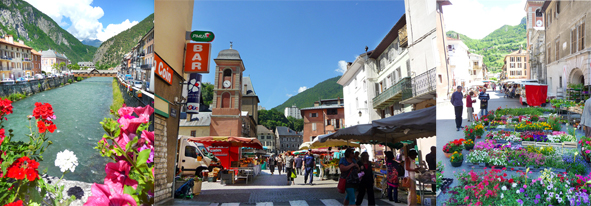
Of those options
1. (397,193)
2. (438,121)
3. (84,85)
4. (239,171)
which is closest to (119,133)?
(84,85)

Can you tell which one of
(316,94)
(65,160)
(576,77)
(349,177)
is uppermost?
(576,77)

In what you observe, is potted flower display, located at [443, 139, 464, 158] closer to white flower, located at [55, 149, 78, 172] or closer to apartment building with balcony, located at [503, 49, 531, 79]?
apartment building with balcony, located at [503, 49, 531, 79]

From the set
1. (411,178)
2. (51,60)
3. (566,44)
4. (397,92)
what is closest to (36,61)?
(51,60)

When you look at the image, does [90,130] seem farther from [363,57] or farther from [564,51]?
[564,51]

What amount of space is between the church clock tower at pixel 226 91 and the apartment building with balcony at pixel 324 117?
68cm

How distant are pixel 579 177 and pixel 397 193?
86.2 inches

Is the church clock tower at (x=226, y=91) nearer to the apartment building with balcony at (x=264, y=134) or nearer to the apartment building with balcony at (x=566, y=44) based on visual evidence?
the apartment building with balcony at (x=264, y=134)

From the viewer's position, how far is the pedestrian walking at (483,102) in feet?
10.8

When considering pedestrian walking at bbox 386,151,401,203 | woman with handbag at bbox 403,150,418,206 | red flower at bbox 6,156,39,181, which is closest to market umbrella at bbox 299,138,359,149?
pedestrian walking at bbox 386,151,401,203

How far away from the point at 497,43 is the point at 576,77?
746 mm

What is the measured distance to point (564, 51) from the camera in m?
3.52

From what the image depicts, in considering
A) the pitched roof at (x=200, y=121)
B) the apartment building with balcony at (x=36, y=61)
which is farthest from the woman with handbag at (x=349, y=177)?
the apartment building with balcony at (x=36, y=61)

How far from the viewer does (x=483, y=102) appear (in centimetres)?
333

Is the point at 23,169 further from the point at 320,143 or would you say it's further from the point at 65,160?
the point at 320,143
